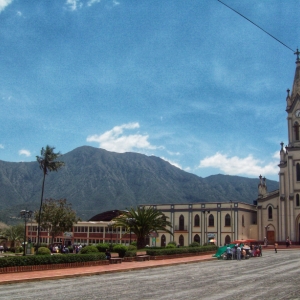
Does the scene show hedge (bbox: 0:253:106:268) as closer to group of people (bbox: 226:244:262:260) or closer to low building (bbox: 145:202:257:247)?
group of people (bbox: 226:244:262:260)

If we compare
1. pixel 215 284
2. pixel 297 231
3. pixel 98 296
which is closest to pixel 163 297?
pixel 98 296

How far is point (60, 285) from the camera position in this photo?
17641 millimetres

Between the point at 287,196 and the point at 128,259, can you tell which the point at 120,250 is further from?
the point at 287,196

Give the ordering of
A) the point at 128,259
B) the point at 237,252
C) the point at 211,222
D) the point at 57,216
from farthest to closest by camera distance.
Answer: the point at 211,222
the point at 57,216
the point at 237,252
the point at 128,259

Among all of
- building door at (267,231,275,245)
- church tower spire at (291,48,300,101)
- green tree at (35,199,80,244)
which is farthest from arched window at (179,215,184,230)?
church tower spire at (291,48,300,101)

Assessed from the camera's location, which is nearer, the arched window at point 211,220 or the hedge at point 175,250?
the hedge at point 175,250

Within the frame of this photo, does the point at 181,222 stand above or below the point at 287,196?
below

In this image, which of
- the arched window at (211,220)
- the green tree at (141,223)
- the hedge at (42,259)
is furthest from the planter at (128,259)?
the arched window at (211,220)

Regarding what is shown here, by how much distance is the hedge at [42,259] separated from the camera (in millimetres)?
20955

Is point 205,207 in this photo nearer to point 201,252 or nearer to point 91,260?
point 201,252

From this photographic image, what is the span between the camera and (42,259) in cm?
2281

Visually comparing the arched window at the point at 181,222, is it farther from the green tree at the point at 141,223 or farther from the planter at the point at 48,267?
the planter at the point at 48,267

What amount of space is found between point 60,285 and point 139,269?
30.4ft

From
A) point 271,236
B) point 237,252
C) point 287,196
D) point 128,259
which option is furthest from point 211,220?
point 128,259
